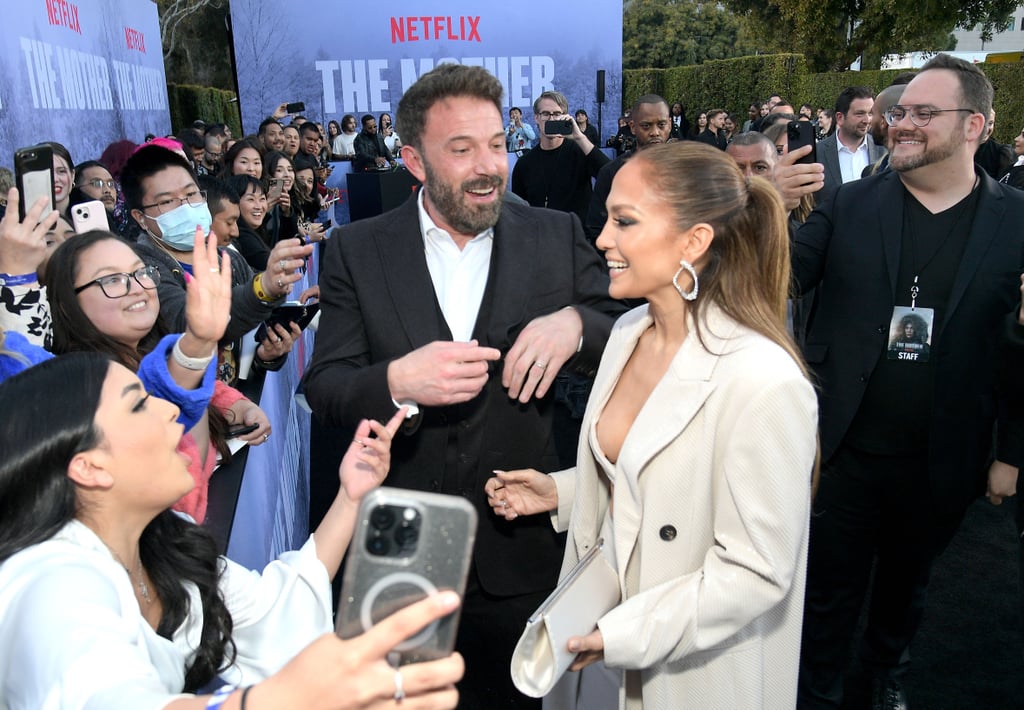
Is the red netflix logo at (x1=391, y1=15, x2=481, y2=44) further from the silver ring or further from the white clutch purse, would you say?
the silver ring

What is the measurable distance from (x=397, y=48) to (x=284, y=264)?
19716mm

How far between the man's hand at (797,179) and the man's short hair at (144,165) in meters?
2.62

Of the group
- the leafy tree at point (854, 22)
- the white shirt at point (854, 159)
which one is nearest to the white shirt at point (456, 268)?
the white shirt at point (854, 159)

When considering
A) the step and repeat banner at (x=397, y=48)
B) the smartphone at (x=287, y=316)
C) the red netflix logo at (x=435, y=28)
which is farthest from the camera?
the red netflix logo at (x=435, y=28)

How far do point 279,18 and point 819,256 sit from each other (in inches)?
802

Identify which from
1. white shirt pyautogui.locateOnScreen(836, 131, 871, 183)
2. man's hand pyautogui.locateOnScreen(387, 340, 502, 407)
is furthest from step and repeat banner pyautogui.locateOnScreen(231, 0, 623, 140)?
man's hand pyautogui.locateOnScreen(387, 340, 502, 407)

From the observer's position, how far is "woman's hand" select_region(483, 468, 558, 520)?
2.18m

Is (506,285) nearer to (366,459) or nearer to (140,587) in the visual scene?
(366,459)

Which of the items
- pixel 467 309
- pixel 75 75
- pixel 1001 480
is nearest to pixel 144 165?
pixel 467 309

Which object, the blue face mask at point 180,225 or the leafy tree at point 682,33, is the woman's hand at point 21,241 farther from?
the leafy tree at point 682,33

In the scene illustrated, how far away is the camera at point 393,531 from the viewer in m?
0.82

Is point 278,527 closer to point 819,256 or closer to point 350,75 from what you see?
point 819,256

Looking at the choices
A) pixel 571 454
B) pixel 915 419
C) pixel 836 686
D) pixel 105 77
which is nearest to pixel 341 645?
pixel 915 419

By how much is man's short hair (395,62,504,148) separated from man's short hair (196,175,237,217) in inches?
91.2
